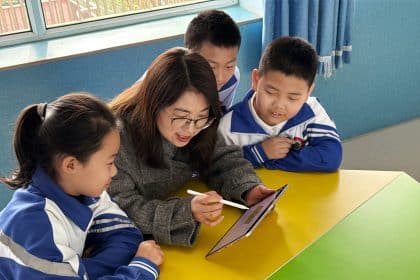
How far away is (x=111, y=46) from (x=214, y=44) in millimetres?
503

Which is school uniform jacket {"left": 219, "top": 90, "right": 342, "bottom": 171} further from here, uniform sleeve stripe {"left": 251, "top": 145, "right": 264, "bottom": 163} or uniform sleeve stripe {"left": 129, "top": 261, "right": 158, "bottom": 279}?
uniform sleeve stripe {"left": 129, "top": 261, "right": 158, "bottom": 279}

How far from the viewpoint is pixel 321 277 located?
969mm

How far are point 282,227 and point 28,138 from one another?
0.62 meters

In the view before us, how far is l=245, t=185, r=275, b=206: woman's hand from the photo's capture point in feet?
3.96

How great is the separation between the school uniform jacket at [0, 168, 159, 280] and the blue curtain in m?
1.18

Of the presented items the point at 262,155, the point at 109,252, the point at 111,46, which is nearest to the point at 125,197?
the point at 109,252

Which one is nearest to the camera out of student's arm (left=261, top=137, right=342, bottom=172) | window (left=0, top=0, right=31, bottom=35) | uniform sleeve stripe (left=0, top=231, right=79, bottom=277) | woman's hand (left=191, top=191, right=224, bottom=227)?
uniform sleeve stripe (left=0, top=231, right=79, bottom=277)

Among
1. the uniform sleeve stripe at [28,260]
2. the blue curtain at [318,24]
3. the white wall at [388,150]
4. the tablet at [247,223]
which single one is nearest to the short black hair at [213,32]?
the blue curtain at [318,24]

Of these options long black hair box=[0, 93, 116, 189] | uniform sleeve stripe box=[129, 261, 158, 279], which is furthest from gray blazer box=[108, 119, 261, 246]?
long black hair box=[0, 93, 116, 189]

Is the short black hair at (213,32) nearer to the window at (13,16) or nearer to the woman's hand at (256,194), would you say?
the woman's hand at (256,194)

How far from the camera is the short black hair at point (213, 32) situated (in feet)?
4.96

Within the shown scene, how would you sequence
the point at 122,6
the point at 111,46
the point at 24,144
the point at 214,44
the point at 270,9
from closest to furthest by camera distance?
the point at 24,144 < the point at 214,44 < the point at 111,46 < the point at 270,9 < the point at 122,6

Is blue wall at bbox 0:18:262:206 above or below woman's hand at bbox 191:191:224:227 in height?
above

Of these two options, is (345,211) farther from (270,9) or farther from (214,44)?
(270,9)
